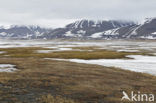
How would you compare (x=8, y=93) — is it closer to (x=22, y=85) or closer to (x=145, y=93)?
(x=22, y=85)

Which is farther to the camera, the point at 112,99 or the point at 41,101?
the point at 112,99

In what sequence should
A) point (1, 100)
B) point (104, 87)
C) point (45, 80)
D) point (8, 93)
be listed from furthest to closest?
point (45, 80), point (104, 87), point (8, 93), point (1, 100)

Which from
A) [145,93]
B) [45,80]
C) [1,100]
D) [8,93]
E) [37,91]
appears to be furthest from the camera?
[45,80]

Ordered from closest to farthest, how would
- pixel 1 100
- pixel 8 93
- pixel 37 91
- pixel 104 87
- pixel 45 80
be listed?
pixel 1 100 → pixel 8 93 → pixel 37 91 → pixel 104 87 → pixel 45 80

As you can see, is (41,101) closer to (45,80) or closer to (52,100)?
(52,100)

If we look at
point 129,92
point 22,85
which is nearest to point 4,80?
point 22,85

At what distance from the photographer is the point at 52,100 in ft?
52.2

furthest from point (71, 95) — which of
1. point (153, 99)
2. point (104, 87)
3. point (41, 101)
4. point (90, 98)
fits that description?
point (153, 99)

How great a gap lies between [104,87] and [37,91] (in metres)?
7.19

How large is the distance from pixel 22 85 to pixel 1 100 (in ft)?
16.5

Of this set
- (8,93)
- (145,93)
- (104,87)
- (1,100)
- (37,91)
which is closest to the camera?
(1,100)

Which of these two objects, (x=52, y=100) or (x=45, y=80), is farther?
(x=45, y=80)

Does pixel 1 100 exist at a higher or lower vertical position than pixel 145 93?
higher

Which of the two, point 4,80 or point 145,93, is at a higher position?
point 4,80
